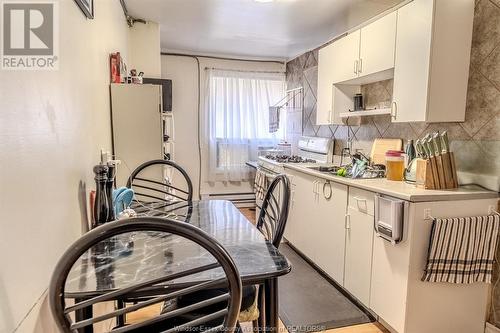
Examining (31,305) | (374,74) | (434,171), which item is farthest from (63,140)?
(374,74)

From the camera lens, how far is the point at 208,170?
15.6 ft

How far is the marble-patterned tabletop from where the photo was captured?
0.88m

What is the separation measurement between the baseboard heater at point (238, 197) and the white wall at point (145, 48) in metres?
2.12

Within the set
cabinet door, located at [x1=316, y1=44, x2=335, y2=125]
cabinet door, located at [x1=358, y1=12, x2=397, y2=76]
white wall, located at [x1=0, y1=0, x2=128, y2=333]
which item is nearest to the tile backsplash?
cabinet door, located at [x1=358, y1=12, x2=397, y2=76]

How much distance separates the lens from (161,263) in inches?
39.1

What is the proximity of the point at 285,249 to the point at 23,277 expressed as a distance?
2786 millimetres

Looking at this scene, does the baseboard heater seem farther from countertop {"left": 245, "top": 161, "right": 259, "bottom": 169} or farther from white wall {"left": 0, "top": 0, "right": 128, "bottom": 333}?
white wall {"left": 0, "top": 0, "right": 128, "bottom": 333}

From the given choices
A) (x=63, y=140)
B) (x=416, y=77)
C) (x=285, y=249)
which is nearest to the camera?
(x=63, y=140)

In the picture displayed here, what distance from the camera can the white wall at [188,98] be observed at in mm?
4523

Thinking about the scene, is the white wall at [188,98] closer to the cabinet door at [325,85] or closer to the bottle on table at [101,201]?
the cabinet door at [325,85]

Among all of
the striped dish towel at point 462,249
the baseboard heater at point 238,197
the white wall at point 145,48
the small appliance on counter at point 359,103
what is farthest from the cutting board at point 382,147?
the baseboard heater at point 238,197

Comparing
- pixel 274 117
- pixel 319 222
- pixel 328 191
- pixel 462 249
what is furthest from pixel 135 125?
pixel 274 117

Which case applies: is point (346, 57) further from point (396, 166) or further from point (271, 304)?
point (271, 304)

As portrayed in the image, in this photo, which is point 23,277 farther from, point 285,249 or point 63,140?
point 285,249
